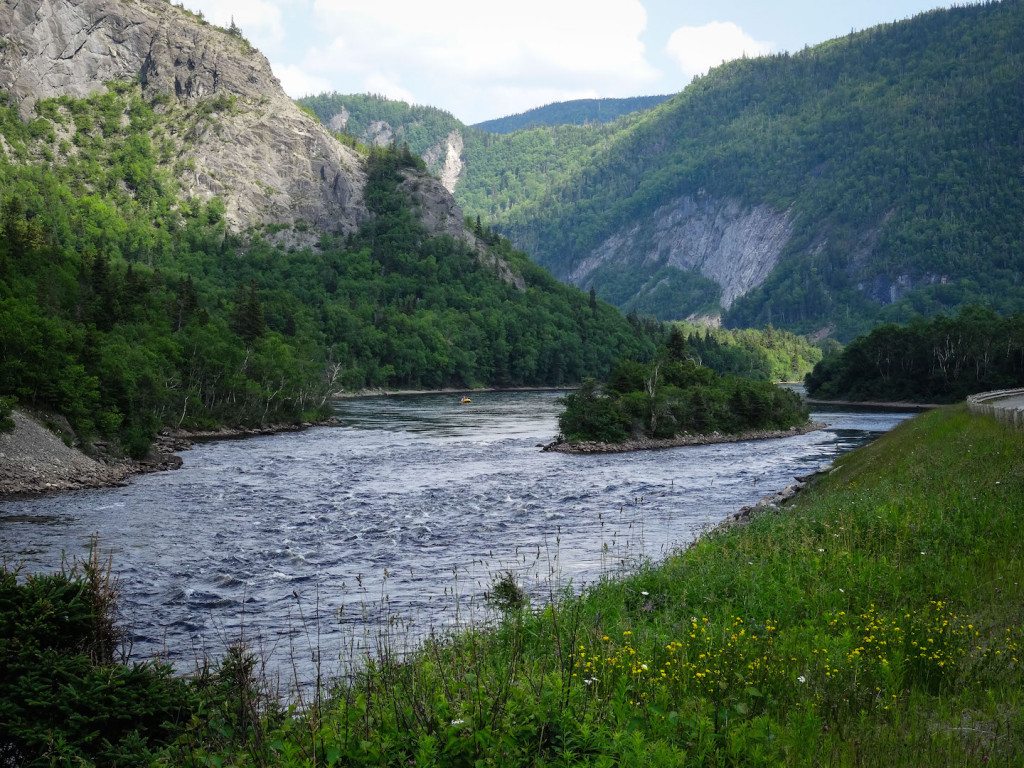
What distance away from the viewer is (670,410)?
95.4 meters

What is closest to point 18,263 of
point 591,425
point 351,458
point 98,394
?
point 98,394

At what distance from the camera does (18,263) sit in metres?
90.1

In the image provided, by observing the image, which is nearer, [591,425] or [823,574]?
[823,574]

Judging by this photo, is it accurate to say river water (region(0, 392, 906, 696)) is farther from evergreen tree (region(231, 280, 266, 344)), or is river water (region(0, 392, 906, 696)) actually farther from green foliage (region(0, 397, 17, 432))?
evergreen tree (region(231, 280, 266, 344))

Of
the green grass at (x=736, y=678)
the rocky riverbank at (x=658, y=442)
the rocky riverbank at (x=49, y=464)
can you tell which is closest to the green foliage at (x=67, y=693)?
the green grass at (x=736, y=678)

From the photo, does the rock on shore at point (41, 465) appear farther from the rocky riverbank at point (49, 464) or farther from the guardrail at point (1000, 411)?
the guardrail at point (1000, 411)

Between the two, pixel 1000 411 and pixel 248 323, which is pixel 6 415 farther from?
pixel 248 323

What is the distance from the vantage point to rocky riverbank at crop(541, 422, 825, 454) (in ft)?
271

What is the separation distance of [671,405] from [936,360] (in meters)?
77.9

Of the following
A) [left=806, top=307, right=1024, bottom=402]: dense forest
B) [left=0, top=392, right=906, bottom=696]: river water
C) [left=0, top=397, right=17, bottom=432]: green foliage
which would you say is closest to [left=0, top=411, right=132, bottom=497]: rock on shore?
[left=0, top=397, right=17, bottom=432]: green foliage

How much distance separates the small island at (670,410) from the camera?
88.4 metres

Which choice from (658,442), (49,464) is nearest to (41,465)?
(49,464)

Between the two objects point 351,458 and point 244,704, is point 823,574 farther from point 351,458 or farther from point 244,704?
point 351,458

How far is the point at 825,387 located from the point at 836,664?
17275 centimetres
